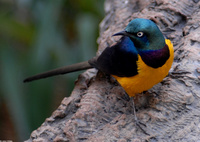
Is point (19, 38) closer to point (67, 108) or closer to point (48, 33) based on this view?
point (48, 33)

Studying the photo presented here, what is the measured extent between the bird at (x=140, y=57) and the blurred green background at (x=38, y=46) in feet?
6.61

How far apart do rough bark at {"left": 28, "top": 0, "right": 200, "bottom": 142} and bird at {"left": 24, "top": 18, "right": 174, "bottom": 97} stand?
0.16m

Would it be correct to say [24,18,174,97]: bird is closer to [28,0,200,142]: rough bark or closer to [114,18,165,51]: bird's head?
[114,18,165,51]: bird's head

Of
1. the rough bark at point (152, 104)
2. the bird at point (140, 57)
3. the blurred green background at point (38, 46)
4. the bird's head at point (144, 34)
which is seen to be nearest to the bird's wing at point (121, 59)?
the bird at point (140, 57)

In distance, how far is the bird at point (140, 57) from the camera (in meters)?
2.84

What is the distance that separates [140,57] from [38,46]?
2533mm

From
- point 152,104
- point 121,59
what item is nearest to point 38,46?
point 121,59

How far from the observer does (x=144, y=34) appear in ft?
9.37

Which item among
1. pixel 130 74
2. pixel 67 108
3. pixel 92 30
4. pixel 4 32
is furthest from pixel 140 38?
pixel 4 32

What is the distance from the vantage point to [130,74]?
10.0ft

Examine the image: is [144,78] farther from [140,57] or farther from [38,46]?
[38,46]

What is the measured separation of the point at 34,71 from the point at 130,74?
2.32m

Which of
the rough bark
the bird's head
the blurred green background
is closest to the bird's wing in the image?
the bird's head

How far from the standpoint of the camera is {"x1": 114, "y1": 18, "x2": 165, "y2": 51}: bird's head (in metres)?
2.81
